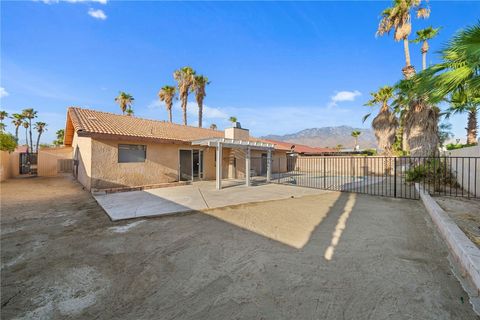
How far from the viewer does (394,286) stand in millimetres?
2730

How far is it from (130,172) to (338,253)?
10134 millimetres

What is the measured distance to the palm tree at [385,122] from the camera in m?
18.3

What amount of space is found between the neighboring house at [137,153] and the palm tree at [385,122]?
11.8m

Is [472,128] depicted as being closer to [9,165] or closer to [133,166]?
[133,166]

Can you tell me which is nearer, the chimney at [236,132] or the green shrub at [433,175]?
the green shrub at [433,175]

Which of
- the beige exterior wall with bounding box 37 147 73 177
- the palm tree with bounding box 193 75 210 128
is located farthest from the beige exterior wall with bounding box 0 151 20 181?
the palm tree with bounding box 193 75 210 128

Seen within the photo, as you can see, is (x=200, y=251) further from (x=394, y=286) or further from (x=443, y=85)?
(x=443, y=85)

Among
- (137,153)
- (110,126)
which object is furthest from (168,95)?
(137,153)

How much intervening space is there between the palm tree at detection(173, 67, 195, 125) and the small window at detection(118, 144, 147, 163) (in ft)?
52.2

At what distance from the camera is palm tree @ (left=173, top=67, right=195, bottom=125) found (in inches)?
985

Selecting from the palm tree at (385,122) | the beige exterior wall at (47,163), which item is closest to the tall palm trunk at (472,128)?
the palm tree at (385,122)

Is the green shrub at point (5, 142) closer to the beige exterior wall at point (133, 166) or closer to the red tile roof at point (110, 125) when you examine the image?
the red tile roof at point (110, 125)

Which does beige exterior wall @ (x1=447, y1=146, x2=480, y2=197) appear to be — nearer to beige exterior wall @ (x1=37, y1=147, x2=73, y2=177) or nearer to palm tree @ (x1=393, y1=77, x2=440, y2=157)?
palm tree @ (x1=393, y1=77, x2=440, y2=157)

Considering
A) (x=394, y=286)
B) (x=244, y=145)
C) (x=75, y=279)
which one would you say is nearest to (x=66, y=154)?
(x=244, y=145)
